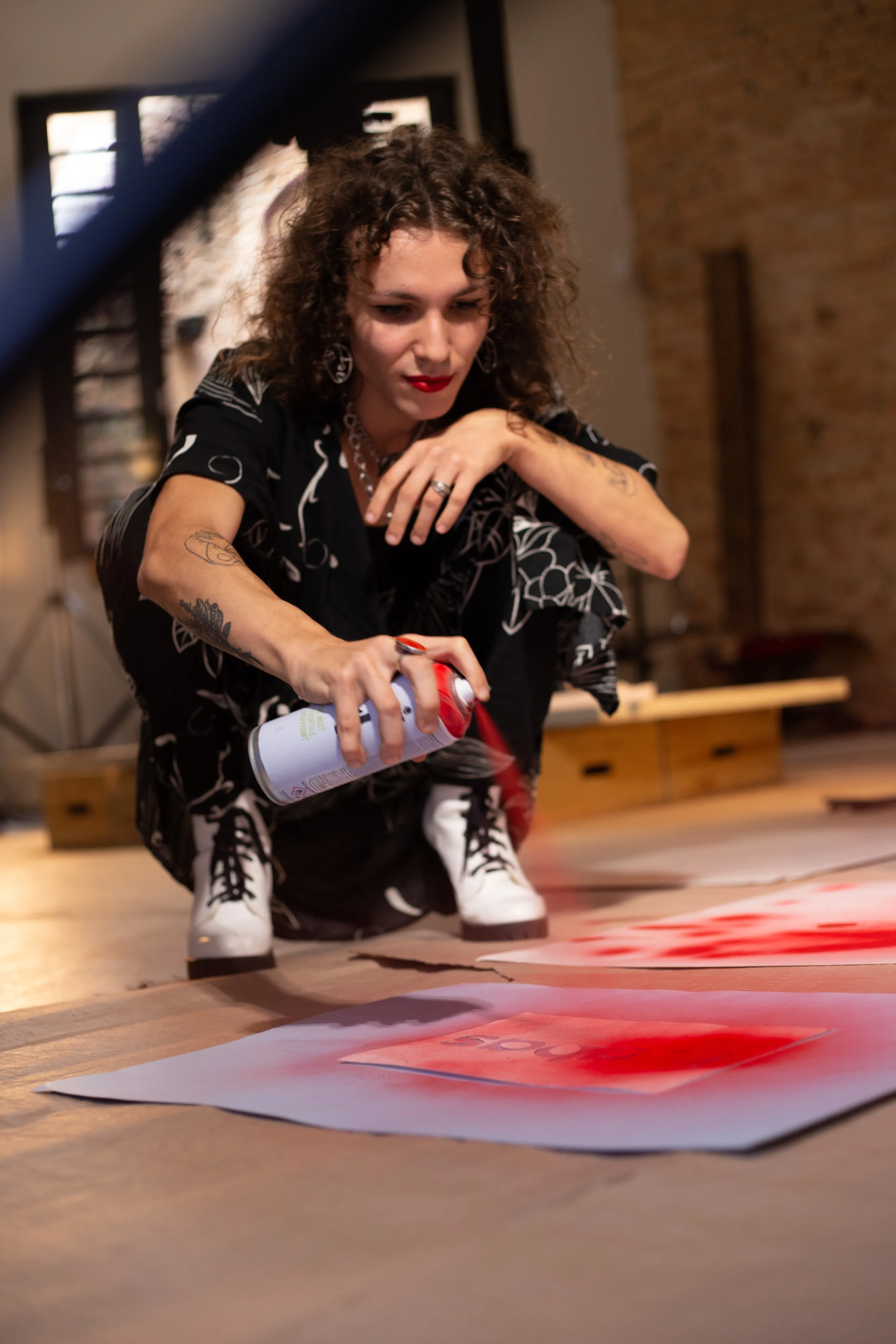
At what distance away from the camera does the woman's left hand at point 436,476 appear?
1337mm

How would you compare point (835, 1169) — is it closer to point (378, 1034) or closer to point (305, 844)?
point (378, 1034)

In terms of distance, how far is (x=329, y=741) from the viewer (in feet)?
3.18

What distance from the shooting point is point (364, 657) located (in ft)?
2.96

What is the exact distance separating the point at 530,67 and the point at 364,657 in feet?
23.1

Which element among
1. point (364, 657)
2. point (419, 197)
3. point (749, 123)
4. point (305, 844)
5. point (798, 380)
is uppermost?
point (749, 123)

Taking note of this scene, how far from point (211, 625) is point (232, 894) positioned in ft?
1.29

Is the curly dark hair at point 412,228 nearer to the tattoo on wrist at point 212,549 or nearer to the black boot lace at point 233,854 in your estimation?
the tattoo on wrist at point 212,549

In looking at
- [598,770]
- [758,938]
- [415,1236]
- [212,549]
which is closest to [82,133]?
[598,770]

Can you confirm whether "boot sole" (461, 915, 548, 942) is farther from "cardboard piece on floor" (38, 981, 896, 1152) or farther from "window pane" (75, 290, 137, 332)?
"window pane" (75, 290, 137, 332)

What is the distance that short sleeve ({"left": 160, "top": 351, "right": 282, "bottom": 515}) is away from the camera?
136 cm

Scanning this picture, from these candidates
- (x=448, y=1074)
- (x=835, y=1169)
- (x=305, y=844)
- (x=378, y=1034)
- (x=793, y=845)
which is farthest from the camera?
(x=793, y=845)

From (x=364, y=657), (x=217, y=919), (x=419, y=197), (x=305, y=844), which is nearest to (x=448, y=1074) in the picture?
(x=364, y=657)

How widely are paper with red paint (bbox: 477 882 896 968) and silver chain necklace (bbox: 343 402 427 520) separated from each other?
52 cm

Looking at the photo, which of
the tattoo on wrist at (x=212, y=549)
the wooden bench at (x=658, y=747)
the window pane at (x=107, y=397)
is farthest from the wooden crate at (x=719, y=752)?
the window pane at (x=107, y=397)
